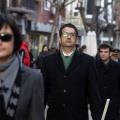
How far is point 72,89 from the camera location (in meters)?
6.89

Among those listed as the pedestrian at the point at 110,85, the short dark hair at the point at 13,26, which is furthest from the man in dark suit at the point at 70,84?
the short dark hair at the point at 13,26

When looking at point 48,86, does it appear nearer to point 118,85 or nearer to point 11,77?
point 118,85

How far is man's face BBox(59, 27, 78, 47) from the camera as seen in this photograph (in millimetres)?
7082

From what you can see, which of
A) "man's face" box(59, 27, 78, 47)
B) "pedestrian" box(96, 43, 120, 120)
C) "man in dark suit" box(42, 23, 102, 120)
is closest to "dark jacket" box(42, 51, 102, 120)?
"man in dark suit" box(42, 23, 102, 120)

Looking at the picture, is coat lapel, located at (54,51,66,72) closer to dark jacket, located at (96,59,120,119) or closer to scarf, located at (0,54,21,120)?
dark jacket, located at (96,59,120,119)

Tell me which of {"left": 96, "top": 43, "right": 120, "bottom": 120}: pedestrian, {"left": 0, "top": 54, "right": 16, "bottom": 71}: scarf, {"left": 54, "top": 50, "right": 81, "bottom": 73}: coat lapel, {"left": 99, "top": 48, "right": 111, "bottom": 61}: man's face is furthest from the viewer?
{"left": 99, "top": 48, "right": 111, "bottom": 61}: man's face

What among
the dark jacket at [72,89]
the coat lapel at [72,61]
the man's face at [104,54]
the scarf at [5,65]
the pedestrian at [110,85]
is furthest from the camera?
the man's face at [104,54]

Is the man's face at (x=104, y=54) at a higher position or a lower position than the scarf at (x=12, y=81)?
lower

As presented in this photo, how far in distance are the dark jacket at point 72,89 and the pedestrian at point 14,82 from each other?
288cm

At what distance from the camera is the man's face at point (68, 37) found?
708 cm

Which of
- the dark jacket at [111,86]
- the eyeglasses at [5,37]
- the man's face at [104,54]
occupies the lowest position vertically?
the dark jacket at [111,86]

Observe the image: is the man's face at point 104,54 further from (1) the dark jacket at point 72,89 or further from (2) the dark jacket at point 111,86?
(1) the dark jacket at point 72,89

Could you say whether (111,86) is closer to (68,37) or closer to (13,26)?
(68,37)

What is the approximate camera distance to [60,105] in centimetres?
696
